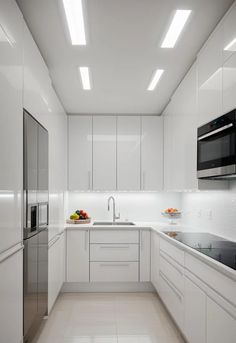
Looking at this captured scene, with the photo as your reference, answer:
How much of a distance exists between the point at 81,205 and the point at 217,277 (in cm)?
366

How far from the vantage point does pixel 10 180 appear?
6.63 ft

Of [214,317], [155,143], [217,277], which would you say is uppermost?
[155,143]

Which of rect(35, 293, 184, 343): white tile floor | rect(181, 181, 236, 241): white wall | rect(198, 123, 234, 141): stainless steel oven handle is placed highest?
rect(198, 123, 234, 141): stainless steel oven handle

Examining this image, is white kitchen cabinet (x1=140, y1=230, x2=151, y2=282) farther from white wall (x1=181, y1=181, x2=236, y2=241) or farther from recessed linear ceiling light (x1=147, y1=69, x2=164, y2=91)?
recessed linear ceiling light (x1=147, y1=69, x2=164, y2=91)

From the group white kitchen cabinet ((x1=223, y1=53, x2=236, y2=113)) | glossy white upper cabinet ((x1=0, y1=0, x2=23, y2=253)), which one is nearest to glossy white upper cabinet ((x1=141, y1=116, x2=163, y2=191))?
white kitchen cabinet ((x1=223, y1=53, x2=236, y2=113))

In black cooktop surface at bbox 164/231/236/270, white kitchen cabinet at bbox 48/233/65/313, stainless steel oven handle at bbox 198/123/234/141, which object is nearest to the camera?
black cooktop surface at bbox 164/231/236/270

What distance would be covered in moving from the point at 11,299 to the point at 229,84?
6.69ft

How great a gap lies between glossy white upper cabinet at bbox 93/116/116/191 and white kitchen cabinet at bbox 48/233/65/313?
112cm

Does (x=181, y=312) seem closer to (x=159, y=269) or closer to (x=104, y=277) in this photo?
(x=159, y=269)

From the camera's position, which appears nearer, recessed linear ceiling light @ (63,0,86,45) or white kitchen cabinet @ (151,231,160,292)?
recessed linear ceiling light @ (63,0,86,45)

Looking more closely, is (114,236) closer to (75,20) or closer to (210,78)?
(210,78)

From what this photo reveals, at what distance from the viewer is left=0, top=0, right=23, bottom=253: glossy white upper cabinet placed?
189 cm

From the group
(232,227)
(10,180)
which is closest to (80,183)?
(232,227)

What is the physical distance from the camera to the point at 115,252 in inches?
185
